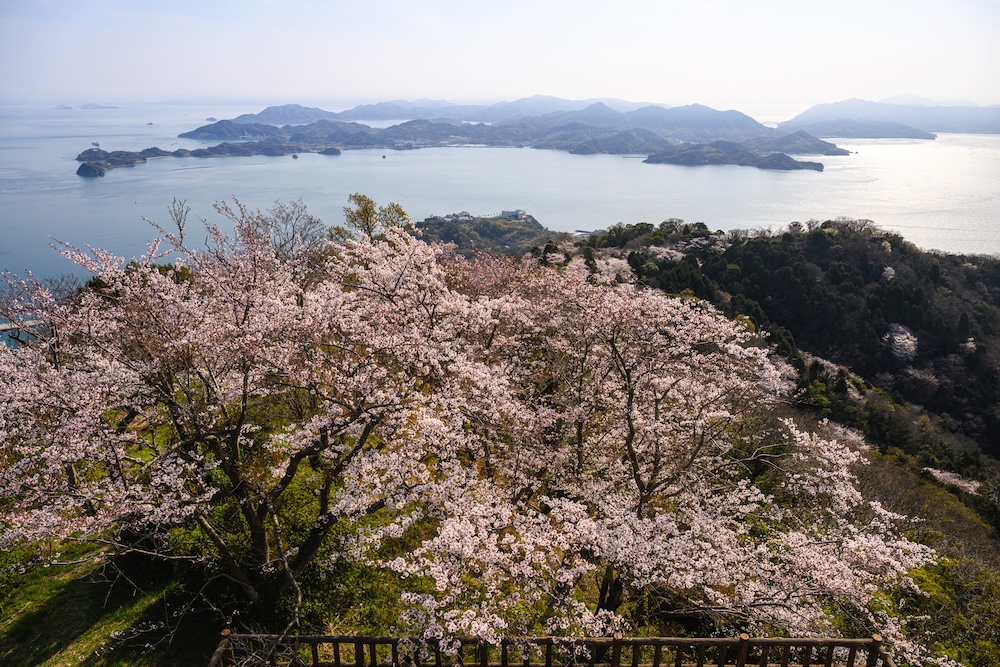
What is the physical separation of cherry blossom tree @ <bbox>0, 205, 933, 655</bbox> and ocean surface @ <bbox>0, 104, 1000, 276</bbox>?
1527 inches

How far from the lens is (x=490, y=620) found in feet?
20.8

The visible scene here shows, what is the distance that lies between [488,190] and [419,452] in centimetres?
10872

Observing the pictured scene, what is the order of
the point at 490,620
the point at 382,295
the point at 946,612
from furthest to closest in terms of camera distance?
the point at 382,295 → the point at 946,612 → the point at 490,620

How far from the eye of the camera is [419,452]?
A: 24.8ft

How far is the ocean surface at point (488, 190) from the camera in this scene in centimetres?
5869

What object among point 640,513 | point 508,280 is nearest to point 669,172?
point 508,280

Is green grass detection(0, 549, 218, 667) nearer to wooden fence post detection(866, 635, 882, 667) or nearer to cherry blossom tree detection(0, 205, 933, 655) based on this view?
cherry blossom tree detection(0, 205, 933, 655)

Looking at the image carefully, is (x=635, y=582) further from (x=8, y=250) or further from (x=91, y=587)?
(x=8, y=250)

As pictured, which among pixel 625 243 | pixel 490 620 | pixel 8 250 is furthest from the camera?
pixel 625 243

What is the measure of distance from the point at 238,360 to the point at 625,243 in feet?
148

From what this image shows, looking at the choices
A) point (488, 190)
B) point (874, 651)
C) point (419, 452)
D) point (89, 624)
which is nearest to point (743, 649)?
point (874, 651)

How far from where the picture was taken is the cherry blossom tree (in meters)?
6.80

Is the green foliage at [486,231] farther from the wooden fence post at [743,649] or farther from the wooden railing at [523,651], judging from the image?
the wooden fence post at [743,649]

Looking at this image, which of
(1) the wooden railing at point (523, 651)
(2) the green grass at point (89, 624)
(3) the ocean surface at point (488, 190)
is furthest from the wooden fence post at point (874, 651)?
(3) the ocean surface at point (488, 190)
